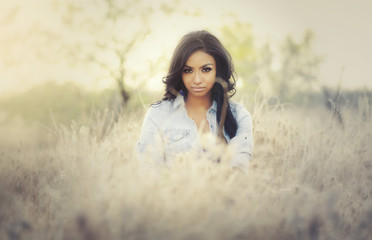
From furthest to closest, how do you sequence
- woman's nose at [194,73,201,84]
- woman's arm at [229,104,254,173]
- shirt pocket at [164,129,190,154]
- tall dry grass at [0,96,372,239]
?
shirt pocket at [164,129,190,154] → woman's nose at [194,73,201,84] → woman's arm at [229,104,254,173] → tall dry grass at [0,96,372,239]

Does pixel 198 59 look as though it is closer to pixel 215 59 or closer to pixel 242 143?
pixel 215 59

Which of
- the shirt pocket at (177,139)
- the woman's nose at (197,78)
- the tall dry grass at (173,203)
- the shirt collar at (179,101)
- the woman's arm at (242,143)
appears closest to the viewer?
the tall dry grass at (173,203)

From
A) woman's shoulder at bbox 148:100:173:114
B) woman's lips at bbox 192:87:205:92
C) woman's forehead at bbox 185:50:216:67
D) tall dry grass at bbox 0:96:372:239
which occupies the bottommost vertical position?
tall dry grass at bbox 0:96:372:239

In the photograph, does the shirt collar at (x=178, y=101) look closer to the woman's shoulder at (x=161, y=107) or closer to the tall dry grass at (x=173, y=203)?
the woman's shoulder at (x=161, y=107)

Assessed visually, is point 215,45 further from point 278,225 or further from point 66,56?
point 66,56

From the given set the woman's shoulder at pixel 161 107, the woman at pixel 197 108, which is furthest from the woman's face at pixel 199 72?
the woman's shoulder at pixel 161 107

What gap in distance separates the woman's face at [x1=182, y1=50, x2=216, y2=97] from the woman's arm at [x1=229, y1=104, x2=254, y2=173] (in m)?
0.41

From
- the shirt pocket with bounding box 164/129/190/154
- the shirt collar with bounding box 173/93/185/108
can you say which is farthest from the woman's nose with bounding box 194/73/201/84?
the shirt pocket with bounding box 164/129/190/154

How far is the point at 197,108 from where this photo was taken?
3221 mm

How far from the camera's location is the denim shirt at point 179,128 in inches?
114

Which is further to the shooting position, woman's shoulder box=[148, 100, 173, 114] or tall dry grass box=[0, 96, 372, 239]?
woman's shoulder box=[148, 100, 173, 114]

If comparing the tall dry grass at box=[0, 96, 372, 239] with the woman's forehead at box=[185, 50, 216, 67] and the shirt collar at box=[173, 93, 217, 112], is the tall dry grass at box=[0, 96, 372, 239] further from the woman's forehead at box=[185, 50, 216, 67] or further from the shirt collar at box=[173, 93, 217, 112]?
the woman's forehead at box=[185, 50, 216, 67]

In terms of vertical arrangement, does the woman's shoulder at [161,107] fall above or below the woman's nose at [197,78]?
below

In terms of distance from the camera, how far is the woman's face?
114 inches
